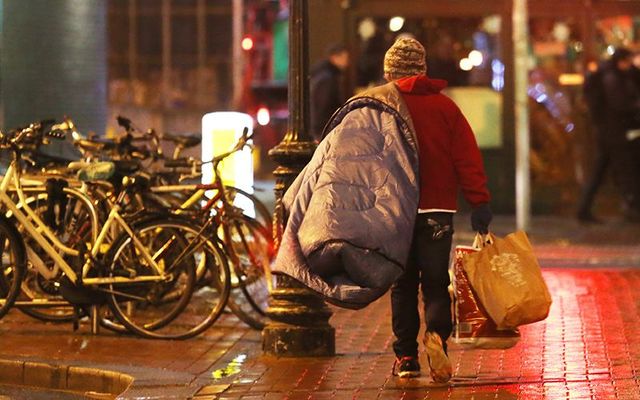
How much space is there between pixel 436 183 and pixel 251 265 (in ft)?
9.64

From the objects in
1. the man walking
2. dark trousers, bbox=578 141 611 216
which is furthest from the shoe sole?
dark trousers, bbox=578 141 611 216

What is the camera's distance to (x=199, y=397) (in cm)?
793


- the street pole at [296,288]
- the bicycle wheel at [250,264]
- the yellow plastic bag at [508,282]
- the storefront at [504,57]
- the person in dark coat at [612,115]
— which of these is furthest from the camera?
the storefront at [504,57]

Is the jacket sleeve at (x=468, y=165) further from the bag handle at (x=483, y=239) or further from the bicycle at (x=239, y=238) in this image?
the bicycle at (x=239, y=238)

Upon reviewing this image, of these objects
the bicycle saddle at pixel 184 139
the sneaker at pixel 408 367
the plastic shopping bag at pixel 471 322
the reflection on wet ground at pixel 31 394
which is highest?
the bicycle saddle at pixel 184 139

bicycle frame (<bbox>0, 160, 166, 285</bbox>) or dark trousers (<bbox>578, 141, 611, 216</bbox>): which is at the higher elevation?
bicycle frame (<bbox>0, 160, 166, 285</bbox>)

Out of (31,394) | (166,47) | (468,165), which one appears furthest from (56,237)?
(166,47)

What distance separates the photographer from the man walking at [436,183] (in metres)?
8.00

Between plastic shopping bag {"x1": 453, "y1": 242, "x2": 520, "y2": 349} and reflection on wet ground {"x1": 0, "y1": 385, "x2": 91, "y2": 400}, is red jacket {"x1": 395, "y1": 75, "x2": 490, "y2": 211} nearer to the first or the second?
plastic shopping bag {"x1": 453, "y1": 242, "x2": 520, "y2": 349}

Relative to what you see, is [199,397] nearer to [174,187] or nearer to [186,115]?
[174,187]

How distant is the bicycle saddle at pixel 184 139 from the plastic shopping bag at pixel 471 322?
13.1ft

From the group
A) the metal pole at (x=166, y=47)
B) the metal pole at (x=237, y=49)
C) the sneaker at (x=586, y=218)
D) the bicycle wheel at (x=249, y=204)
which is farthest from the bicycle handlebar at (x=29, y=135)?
the metal pole at (x=166, y=47)

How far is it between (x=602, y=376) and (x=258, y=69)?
69.9 feet

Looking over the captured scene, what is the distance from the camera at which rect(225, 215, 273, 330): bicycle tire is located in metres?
10.5
